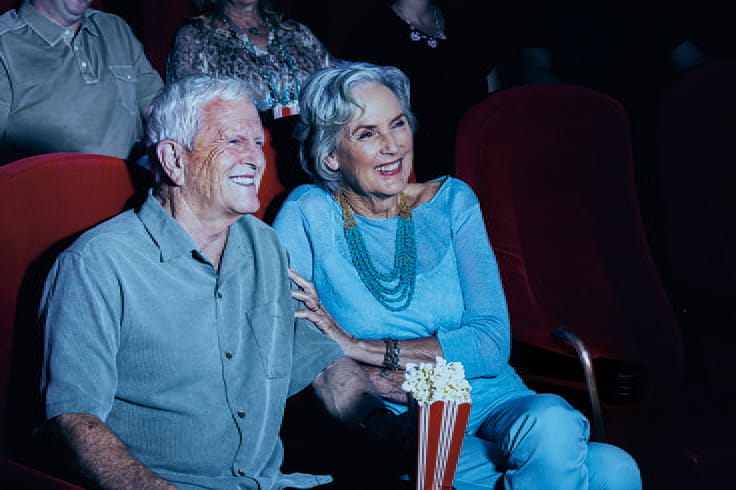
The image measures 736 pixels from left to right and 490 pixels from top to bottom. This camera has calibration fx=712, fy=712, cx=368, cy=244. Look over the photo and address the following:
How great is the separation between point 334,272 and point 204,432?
1.77ft

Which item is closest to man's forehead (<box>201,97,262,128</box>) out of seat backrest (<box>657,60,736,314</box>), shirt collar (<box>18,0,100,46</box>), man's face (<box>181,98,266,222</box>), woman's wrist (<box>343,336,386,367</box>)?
man's face (<box>181,98,266,222</box>)

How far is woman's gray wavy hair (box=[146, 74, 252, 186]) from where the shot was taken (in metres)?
1.40

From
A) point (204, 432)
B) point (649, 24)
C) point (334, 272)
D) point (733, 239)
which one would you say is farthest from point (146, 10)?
point (733, 239)

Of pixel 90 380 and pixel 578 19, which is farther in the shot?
pixel 578 19

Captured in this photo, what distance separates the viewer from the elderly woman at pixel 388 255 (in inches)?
65.7

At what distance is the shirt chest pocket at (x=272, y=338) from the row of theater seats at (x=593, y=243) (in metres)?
0.39

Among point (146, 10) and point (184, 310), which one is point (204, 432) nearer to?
point (184, 310)

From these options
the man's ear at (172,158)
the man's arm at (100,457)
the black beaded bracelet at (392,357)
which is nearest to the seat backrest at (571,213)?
the black beaded bracelet at (392,357)

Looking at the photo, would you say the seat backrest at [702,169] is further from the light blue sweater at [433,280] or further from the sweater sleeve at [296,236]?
the sweater sleeve at [296,236]

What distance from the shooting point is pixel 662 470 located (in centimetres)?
184

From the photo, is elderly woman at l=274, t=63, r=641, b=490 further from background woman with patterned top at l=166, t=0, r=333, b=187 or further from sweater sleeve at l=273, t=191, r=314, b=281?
background woman with patterned top at l=166, t=0, r=333, b=187

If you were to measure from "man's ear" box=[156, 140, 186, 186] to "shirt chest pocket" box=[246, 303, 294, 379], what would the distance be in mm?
306

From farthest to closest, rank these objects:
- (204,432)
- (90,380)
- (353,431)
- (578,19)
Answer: (578,19) < (353,431) < (204,432) < (90,380)

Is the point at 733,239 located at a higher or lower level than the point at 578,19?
lower
